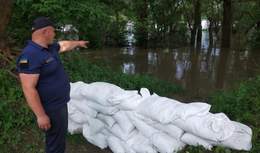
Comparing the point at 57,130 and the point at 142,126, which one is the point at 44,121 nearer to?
the point at 57,130

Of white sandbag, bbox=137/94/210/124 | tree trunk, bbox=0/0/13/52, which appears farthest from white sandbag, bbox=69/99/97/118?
tree trunk, bbox=0/0/13/52

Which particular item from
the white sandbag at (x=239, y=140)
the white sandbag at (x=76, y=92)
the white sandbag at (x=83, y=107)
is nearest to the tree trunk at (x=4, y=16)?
the white sandbag at (x=76, y=92)

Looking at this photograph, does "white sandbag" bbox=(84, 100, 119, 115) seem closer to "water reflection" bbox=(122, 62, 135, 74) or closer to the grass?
the grass

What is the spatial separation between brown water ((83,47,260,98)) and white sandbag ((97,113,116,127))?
3.43 metres

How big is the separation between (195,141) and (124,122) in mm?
980

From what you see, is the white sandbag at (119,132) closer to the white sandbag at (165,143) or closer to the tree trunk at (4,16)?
the white sandbag at (165,143)

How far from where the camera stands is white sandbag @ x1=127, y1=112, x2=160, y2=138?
14.5ft

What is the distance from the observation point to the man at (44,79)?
141 inches

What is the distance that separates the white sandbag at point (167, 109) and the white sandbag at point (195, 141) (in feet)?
0.65

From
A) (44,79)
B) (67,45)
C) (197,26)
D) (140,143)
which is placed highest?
(197,26)

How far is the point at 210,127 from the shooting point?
12.8 ft

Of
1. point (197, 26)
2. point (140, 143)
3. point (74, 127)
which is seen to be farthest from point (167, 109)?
point (197, 26)

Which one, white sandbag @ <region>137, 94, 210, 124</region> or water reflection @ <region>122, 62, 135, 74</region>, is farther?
water reflection @ <region>122, 62, 135, 74</region>

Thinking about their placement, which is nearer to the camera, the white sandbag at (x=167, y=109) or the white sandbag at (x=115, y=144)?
the white sandbag at (x=167, y=109)
